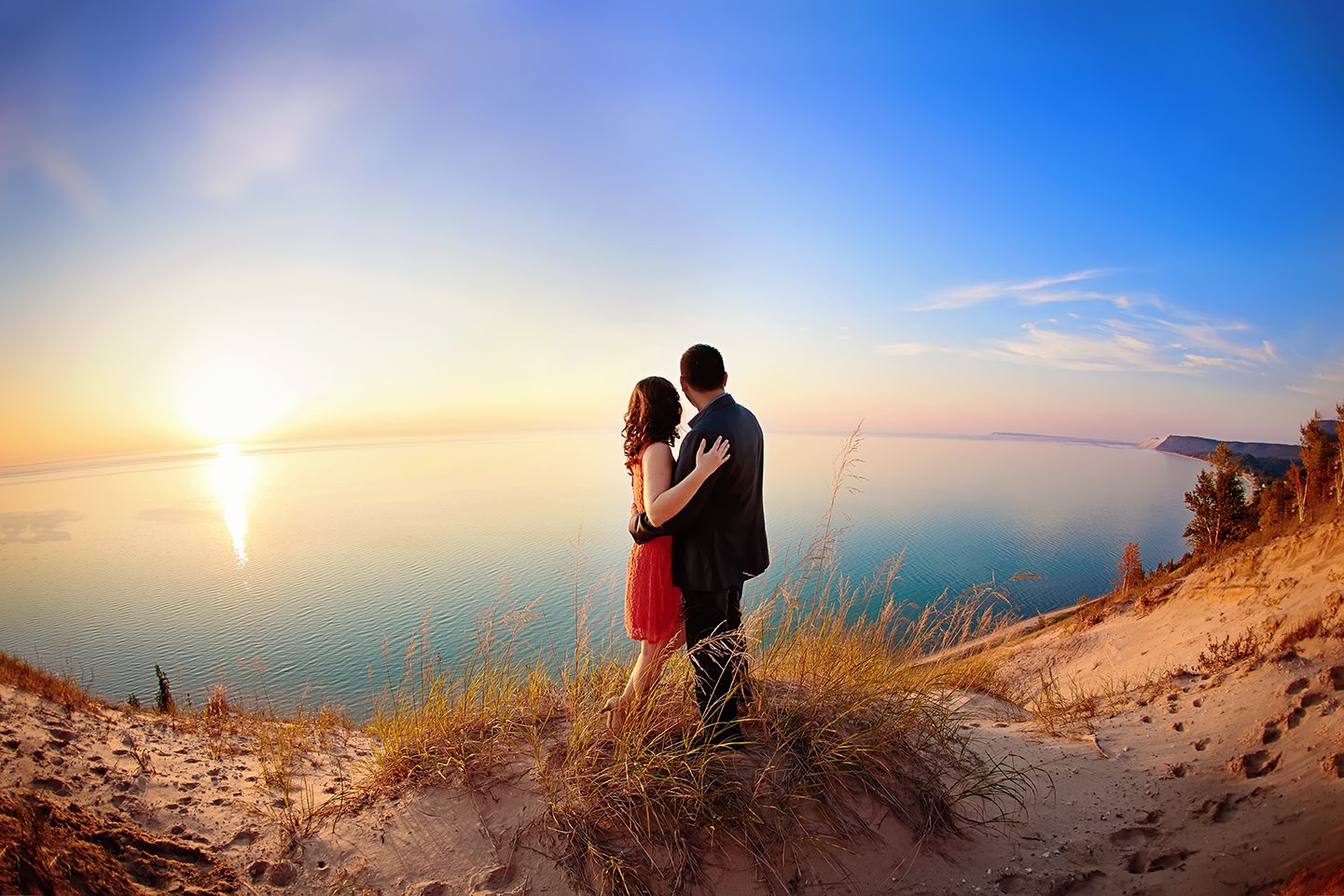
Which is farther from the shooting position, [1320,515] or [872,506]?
[872,506]

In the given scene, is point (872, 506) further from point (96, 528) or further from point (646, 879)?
point (96, 528)

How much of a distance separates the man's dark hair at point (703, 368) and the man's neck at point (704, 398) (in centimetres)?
2

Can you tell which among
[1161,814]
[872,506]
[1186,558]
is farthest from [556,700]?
[872,506]

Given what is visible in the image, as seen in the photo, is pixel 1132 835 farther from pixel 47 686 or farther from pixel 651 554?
pixel 47 686

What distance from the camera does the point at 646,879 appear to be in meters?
2.59

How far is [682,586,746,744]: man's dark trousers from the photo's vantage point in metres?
2.95

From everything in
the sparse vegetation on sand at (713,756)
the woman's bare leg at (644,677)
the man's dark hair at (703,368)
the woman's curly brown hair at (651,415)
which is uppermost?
the man's dark hair at (703,368)

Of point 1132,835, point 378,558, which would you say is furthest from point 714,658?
point 378,558

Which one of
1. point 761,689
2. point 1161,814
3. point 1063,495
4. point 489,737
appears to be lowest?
point 1063,495

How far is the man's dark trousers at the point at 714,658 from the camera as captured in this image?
9.67 feet

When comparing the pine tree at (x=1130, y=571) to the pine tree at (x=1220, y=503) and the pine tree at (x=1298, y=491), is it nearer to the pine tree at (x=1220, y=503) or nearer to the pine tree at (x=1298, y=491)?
the pine tree at (x=1220, y=503)

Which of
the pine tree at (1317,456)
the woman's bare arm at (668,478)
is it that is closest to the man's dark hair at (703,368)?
the woman's bare arm at (668,478)

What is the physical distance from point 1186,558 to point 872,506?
23839 millimetres

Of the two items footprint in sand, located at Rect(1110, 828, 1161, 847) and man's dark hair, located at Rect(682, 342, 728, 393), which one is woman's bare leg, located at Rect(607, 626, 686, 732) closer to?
man's dark hair, located at Rect(682, 342, 728, 393)
